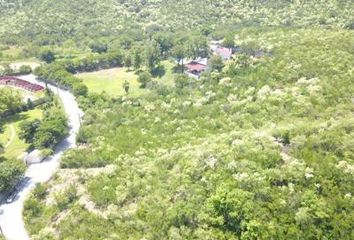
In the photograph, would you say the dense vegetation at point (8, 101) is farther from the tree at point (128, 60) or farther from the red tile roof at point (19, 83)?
the tree at point (128, 60)

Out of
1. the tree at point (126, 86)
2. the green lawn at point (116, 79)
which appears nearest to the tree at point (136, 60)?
the green lawn at point (116, 79)

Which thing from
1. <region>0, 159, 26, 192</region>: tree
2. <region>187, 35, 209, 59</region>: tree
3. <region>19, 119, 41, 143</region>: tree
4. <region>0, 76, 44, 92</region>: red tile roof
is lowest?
<region>0, 76, 44, 92</region>: red tile roof

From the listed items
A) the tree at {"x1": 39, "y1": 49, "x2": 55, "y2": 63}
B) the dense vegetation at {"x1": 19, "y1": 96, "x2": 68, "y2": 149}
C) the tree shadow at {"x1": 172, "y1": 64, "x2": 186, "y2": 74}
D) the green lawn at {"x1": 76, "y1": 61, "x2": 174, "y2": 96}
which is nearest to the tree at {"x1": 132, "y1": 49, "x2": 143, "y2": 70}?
the green lawn at {"x1": 76, "y1": 61, "x2": 174, "y2": 96}

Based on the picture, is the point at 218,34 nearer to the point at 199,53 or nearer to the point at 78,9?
the point at 199,53

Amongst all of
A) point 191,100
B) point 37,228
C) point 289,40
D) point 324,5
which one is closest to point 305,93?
point 191,100

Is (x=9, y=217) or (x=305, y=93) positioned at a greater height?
(x=305, y=93)

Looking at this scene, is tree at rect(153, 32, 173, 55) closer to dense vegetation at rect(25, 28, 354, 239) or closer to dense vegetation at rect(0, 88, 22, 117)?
dense vegetation at rect(25, 28, 354, 239)
